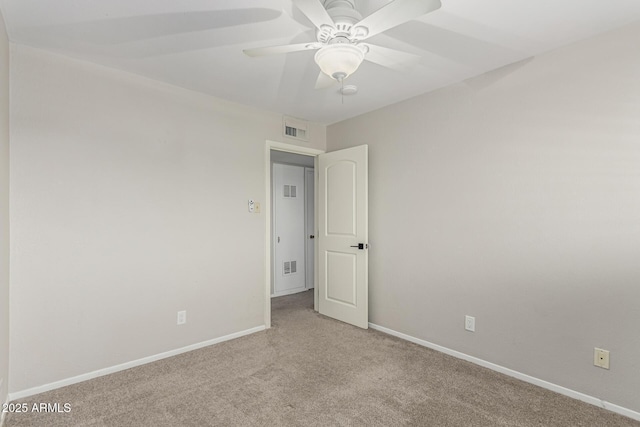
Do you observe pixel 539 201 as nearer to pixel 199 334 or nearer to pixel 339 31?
pixel 339 31

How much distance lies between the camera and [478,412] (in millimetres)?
2035

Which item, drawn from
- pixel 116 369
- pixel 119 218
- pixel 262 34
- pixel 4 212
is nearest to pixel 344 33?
pixel 262 34

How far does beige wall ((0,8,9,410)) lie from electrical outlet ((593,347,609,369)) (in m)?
3.65

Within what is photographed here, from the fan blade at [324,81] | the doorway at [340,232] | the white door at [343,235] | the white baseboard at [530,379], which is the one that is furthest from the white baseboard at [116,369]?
the fan blade at [324,81]

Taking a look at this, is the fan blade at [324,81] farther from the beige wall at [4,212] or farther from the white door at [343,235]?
the beige wall at [4,212]

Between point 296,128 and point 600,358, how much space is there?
3.35 meters


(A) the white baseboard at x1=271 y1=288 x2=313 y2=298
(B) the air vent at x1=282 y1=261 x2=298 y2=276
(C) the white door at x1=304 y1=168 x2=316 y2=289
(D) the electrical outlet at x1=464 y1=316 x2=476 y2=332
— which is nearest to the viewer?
(D) the electrical outlet at x1=464 y1=316 x2=476 y2=332

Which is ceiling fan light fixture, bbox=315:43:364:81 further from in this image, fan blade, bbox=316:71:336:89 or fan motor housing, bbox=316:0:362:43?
fan blade, bbox=316:71:336:89

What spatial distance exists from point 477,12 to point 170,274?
2.99 meters

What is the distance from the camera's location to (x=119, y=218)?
262cm

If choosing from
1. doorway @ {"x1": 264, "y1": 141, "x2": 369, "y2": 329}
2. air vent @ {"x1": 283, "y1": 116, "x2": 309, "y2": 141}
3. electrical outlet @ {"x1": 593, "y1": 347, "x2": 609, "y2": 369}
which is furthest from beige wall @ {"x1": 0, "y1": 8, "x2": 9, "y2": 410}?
electrical outlet @ {"x1": 593, "y1": 347, "x2": 609, "y2": 369}

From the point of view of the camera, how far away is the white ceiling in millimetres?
1838

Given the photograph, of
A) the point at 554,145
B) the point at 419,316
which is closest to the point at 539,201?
the point at 554,145

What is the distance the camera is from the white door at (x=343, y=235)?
11.8ft
